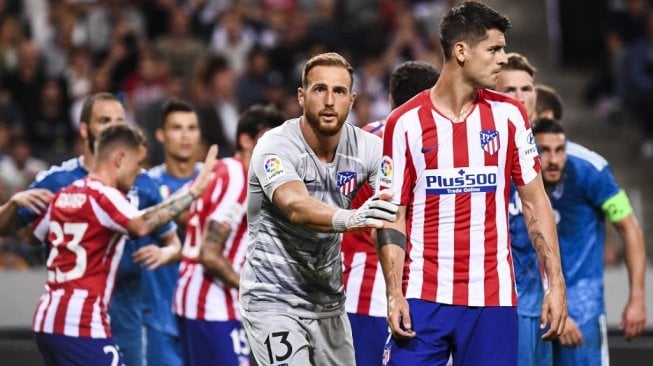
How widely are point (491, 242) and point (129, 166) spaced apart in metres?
2.51

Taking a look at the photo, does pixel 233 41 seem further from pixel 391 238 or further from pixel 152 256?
pixel 391 238

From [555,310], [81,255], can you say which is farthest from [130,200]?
[555,310]

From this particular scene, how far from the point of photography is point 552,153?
7.19 meters

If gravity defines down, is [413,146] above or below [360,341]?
above

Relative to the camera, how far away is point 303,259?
6.27m

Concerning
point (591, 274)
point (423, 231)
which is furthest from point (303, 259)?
point (591, 274)

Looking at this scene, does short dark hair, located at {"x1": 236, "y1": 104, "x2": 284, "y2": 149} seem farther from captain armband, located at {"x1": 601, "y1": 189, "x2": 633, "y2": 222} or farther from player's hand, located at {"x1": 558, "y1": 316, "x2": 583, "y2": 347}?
player's hand, located at {"x1": 558, "y1": 316, "x2": 583, "y2": 347}

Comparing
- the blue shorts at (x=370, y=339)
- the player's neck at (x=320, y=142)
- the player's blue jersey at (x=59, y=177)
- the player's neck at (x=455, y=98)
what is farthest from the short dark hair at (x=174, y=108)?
the player's neck at (x=455, y=98)

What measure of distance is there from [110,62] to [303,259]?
29.6ft

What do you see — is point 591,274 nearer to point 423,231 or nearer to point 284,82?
point 423,231

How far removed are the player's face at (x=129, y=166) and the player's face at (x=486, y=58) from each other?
2.39 metres

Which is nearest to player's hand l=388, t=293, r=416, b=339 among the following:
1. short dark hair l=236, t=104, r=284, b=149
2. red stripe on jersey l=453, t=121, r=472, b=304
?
red stripe on jersey l=453, t=121, r=472, b=304

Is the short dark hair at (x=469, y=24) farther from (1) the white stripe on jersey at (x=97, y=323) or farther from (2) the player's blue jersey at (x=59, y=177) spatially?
(2) the player's blue jersey at (x=59, y=177)

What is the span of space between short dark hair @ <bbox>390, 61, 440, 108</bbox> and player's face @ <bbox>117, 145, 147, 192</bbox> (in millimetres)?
1504
